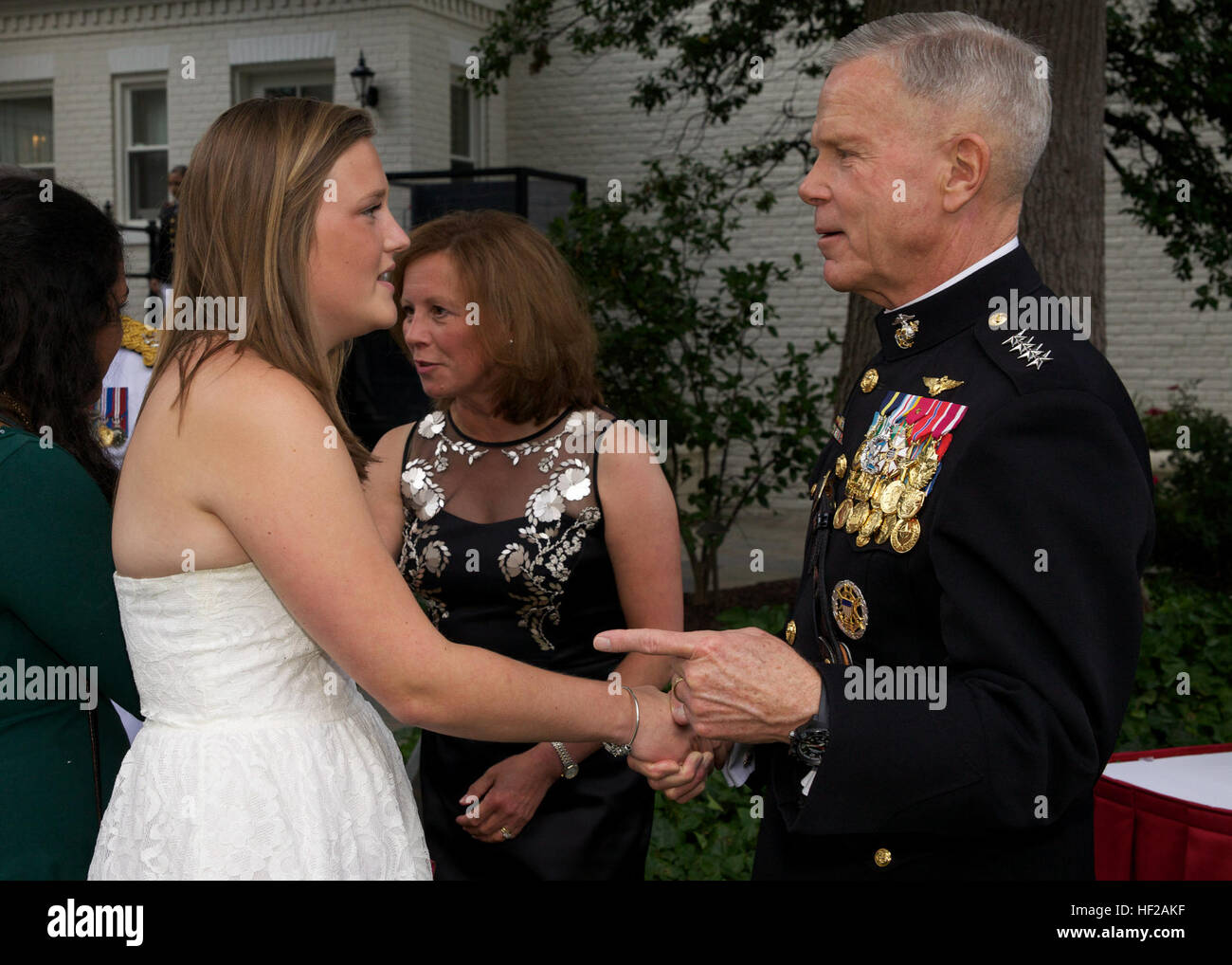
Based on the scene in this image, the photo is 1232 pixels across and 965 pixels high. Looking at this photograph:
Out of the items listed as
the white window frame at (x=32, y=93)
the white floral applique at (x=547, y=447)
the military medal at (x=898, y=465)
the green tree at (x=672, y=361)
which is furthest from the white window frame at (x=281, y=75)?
the military medal at (x=898, y=465)

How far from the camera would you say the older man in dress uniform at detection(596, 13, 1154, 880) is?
1.55 m

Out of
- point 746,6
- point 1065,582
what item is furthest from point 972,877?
point 746,6

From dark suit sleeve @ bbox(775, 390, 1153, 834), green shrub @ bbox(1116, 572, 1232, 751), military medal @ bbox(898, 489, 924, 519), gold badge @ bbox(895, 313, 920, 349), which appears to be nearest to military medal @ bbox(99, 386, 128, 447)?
gold badge @ bbox(895, 313, 920, 349)

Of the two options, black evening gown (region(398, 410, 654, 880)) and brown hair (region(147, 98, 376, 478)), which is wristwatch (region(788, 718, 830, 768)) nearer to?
brown hair (region(147, 98, 376, 478))

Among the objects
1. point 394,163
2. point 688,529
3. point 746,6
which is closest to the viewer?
point 688,529

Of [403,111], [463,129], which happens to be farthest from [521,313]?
[463,129]

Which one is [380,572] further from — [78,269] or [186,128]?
[186,128]

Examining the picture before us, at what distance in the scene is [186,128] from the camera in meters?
12.9

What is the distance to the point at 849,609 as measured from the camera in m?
1.81

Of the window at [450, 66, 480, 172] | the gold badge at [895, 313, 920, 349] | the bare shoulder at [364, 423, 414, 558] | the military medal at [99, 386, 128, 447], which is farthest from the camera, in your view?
the window at [450, 66, 480, 172]

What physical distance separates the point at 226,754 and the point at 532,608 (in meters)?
0.89

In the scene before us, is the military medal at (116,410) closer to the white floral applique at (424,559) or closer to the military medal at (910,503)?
the white floral applique at (424,559)

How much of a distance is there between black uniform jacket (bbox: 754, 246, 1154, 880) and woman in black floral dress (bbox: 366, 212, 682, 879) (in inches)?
31.2
